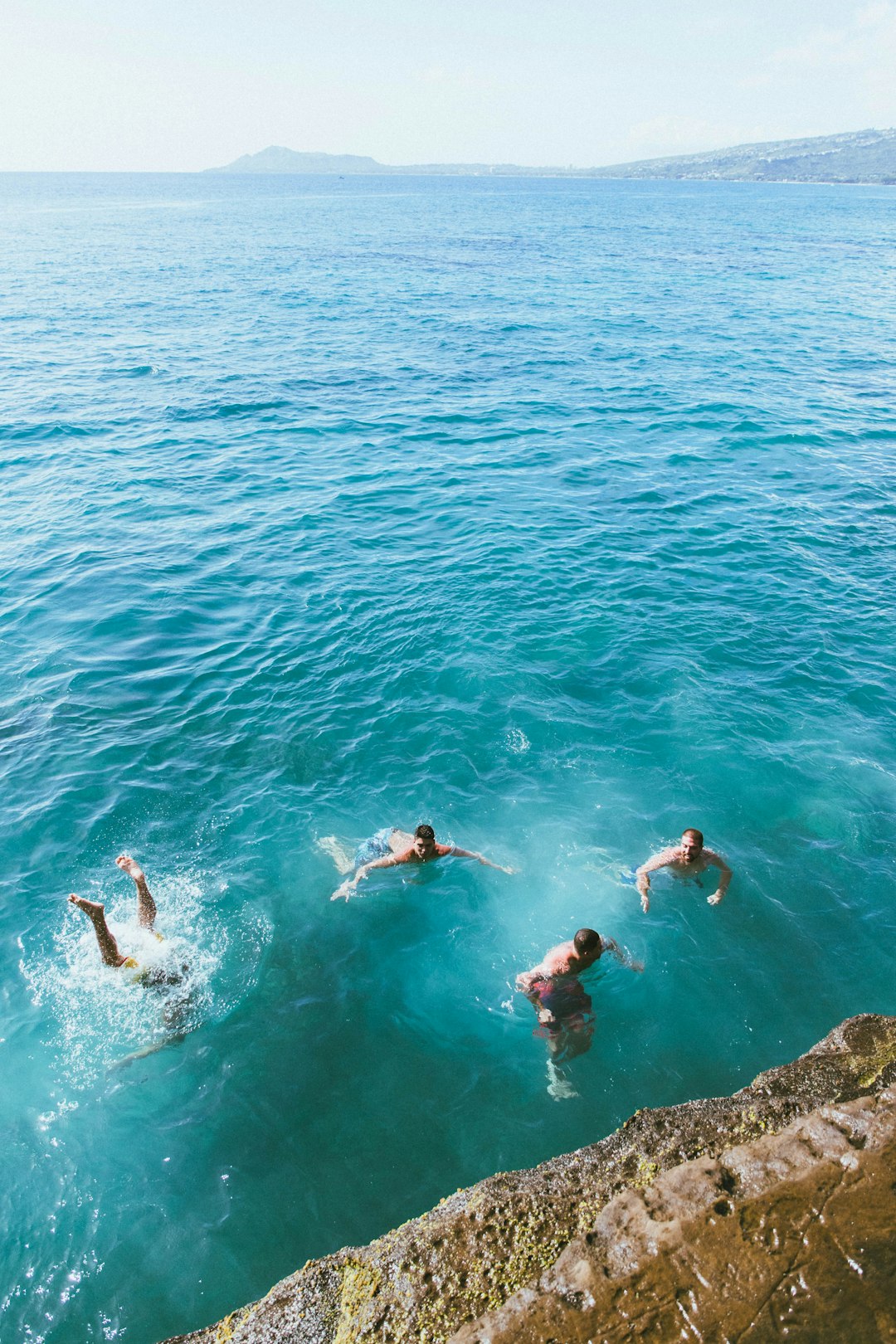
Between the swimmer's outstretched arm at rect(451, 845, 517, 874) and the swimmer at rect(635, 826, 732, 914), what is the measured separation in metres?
2.03

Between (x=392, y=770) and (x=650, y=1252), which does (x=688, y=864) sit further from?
(x=650, y=1252)

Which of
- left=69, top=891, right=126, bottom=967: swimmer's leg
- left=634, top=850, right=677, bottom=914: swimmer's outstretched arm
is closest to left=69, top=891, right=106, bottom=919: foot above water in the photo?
left=69, top=891, right=126, bottom=967: swimmer's leg

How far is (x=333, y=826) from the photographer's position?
40.8ft

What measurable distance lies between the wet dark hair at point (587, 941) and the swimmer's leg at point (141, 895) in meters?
5.83

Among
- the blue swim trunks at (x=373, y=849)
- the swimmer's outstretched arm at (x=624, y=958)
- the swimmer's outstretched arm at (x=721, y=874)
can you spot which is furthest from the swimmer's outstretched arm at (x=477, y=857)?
the swimmer's outstretched arm at (x=721, y=874)

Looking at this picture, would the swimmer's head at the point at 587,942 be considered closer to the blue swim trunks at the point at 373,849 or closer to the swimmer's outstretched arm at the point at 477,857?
the swimmer's outstretched arm at the point at 477,857

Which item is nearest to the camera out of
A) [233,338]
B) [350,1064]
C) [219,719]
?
[350,1064]

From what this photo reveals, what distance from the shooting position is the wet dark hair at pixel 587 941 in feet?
28.9

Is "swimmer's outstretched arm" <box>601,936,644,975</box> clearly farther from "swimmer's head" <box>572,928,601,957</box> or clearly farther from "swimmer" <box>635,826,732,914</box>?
"swimmer's head" <box>572,928,601,957</box>

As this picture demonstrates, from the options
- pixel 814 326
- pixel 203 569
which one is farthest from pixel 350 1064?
pixel 814 326

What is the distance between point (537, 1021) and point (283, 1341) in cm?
460

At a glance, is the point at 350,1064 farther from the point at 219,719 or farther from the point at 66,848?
the point at 219,719

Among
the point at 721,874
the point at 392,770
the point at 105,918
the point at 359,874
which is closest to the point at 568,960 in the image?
the point at 721,874

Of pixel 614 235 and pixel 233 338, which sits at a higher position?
pixel 614 235
